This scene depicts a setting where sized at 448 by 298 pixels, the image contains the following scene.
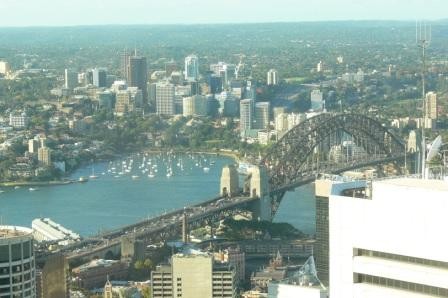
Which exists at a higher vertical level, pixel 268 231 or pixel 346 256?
pixel 346 256

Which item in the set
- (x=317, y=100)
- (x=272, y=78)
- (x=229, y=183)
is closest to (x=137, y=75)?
(x=272, y=78)

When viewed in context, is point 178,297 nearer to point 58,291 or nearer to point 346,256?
point 58,291

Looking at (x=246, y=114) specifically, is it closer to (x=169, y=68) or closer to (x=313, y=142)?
(x=313, y=142)

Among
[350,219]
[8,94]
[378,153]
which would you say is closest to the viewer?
[350,219]

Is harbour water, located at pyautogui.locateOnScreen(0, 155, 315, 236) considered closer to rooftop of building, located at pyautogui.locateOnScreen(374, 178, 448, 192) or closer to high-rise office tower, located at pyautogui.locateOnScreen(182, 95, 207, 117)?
high-rise office tower, located at pyautogui.locateOnScreen(182, 95, 207, 117)

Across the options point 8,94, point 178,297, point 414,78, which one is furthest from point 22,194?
point 414,78

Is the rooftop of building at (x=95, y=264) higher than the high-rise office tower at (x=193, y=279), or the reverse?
the high-rise office tower at (x=193, y=279)

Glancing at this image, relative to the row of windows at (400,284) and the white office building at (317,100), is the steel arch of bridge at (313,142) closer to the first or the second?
the white office building at (317,100)

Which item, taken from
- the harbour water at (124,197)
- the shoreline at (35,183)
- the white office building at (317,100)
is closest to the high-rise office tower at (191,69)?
the white office building at (317,100)
